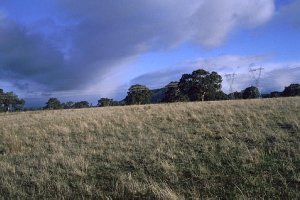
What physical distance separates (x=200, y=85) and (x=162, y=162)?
6082cm

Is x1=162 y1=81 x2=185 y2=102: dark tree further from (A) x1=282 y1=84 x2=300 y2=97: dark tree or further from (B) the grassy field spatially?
(B) the grassy field

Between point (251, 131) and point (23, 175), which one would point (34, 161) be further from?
point (251, 131)

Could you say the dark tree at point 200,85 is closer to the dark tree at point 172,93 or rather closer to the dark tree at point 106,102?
the dark tree at point 172,93

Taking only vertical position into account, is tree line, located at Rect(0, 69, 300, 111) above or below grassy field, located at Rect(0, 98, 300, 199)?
above

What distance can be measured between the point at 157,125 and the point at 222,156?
6535 millimetres

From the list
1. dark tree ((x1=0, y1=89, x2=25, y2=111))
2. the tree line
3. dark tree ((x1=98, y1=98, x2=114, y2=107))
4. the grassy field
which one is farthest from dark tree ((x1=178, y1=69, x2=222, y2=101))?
the grassy field

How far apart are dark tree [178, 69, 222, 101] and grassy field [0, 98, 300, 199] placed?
5349cm

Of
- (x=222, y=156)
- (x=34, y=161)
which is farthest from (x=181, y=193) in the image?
(x=34, y=161)

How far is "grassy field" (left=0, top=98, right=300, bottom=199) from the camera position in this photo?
331 inches

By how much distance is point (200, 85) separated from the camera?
7006 cm

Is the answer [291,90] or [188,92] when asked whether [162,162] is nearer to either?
[188,92]

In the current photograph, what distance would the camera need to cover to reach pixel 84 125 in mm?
17875

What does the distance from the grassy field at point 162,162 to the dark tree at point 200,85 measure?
53.5 m

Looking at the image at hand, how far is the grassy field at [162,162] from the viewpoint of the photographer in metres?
8.41
